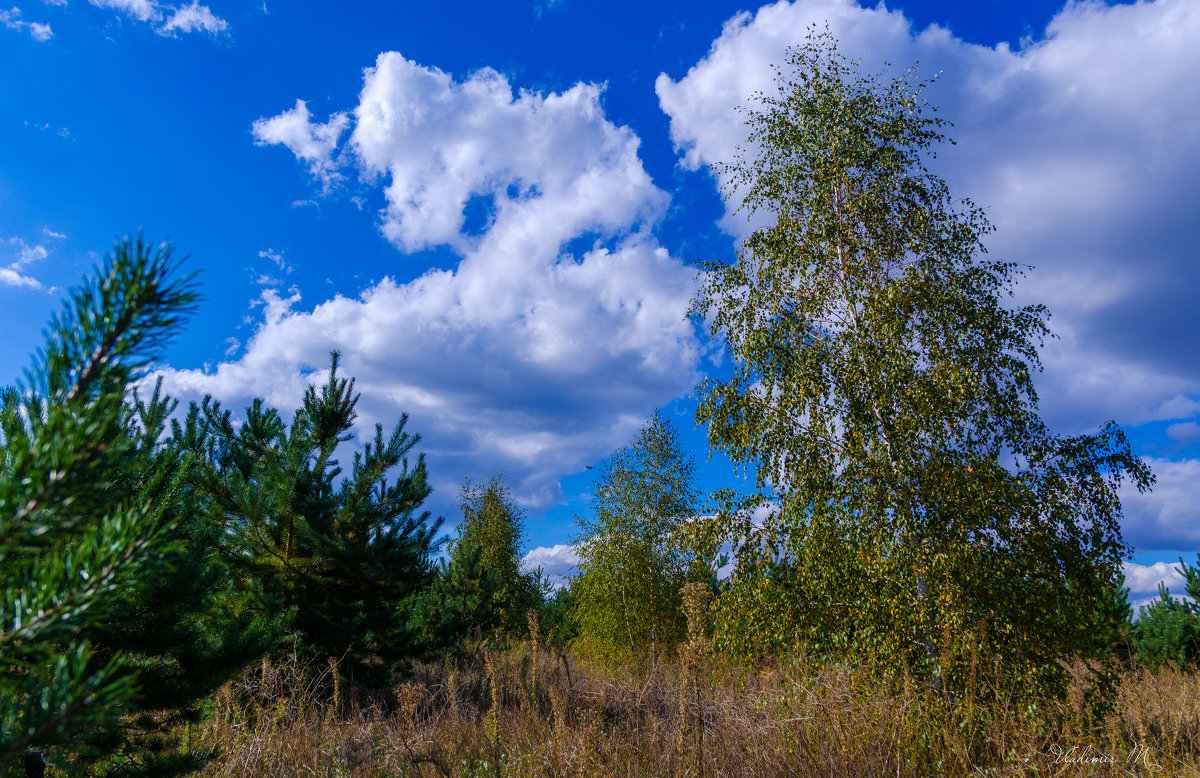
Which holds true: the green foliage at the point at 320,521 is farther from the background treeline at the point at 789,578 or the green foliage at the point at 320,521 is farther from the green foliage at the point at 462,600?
the green foliage at the point at 462,600

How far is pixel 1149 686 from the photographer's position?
990 centimetres

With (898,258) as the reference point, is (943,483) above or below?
below

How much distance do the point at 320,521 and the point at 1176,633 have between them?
1510 centimetres

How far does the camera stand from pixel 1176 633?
39.4ft

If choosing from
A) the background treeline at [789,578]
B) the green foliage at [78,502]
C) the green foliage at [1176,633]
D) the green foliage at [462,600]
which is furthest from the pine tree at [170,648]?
the green foliage at [1176,633]

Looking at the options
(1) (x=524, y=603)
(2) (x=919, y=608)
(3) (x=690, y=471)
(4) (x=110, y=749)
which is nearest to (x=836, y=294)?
(2) (x=919, y=608)

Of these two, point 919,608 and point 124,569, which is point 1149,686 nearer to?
point 919,608

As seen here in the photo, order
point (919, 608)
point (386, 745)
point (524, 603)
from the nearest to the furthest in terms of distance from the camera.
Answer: point (386, 745)
point (919, 608)
point (524, 603)

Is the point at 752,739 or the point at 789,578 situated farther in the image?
the point at 789,578

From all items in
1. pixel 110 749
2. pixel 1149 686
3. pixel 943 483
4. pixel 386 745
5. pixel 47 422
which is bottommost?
pixel 1149 686

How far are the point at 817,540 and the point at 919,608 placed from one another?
1193mm

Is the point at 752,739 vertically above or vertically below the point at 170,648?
below

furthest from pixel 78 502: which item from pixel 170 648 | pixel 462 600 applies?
pixel 462 600

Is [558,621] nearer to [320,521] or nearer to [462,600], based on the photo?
[462,600]
